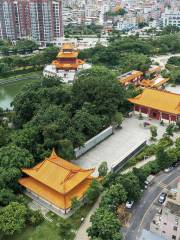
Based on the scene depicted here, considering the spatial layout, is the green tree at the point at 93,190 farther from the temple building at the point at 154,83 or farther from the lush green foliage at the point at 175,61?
the lush green foliage at the point at 175,61

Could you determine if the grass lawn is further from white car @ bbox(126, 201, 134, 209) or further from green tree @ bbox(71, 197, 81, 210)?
white car @ bbox(126, 201, 134, 209)

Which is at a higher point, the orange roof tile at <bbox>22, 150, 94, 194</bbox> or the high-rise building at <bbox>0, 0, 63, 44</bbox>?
the high-rise building at <bbox>0, 0, 63, 44</bbox>

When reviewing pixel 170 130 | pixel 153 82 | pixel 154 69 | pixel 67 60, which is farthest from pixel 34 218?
pixel 154 69

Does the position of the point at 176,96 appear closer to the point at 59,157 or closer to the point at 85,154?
the point at 85,154

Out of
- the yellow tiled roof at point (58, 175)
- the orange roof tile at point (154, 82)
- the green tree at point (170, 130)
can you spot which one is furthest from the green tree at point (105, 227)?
the orange roof tile at point (154, 82)

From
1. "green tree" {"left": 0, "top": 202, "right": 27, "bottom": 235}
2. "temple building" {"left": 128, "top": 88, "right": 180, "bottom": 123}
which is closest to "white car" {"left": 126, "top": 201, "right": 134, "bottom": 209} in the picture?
"green tree" {"left": 0, "top": 202, "right": 27, "bottom": 235}

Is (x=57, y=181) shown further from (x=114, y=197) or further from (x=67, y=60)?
(x=67, y=60)

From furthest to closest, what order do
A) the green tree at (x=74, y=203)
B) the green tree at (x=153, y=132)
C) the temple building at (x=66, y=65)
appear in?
the temple building at (x=66, y=65) → the green tree at (x=153, y=132) → the green tree at (x=74, y=203)
